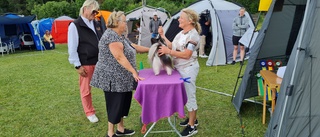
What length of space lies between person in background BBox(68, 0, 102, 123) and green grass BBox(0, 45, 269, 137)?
684 mm

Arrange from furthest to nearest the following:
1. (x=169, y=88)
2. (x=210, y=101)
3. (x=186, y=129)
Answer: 1. (x=210, y=101)
2. (x=186, y=129)
3. (x=169, y=88)

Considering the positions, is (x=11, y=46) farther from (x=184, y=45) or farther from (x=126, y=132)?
(x=184, y=45)

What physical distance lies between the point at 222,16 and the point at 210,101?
4.01 metres

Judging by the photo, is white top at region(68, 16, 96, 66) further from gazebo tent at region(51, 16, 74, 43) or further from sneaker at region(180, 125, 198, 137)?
gazebo tent at region(51, 16, 74, 43)

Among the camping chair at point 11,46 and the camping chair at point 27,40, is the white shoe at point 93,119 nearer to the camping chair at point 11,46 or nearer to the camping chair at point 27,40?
the camping chair at point 11,46

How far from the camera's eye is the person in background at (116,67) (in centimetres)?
255

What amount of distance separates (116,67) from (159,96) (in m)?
0.54

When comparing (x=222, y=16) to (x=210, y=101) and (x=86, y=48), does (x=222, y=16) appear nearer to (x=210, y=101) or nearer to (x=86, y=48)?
(x=210, y=101)

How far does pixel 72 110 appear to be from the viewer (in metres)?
4.19

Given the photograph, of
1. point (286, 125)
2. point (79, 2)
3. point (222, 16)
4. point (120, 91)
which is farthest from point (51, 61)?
point (79, 2)

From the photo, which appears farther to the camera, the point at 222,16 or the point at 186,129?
the point at 222,16

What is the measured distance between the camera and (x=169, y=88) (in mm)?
2480

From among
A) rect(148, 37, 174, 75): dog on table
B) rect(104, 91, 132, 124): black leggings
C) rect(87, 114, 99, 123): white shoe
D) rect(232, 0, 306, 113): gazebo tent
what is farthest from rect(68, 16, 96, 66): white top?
rect(232, 0, 306, 113): gazebo tent

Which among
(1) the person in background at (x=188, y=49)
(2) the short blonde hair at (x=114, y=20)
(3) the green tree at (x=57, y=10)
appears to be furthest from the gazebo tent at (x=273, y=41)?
(3) the green tree at (x=57, y=10)
